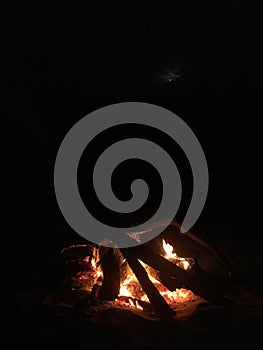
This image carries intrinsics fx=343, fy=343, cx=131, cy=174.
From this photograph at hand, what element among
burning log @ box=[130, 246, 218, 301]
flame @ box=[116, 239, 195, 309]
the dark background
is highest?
the dark background

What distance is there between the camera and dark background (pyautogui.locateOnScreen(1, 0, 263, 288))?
5.79m

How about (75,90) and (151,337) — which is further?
(75,90)

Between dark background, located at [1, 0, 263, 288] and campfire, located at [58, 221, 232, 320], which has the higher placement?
dark background, located at [1, 0, 263, 288]

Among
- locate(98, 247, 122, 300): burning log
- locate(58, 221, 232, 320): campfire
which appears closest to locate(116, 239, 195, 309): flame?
locate(58, 221, 232, 320): campfire

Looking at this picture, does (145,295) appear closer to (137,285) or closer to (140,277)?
(137,285)

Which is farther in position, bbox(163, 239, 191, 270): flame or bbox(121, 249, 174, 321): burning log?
bbox(163, 239, 191, 270): flame

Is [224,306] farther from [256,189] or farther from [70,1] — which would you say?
[70,1]

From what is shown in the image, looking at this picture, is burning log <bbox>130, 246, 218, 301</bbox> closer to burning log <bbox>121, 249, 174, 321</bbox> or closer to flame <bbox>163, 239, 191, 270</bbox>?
burning log <bbox>121, 249, 174, 321</bbox>

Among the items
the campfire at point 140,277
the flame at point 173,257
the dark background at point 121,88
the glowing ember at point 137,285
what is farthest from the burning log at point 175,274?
the dark background at point 121,88

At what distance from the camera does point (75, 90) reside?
32.3 ft

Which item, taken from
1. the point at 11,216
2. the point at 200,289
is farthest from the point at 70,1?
the point at 200,289

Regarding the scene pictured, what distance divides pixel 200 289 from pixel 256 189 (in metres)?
2.82

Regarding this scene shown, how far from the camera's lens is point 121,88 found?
33.5 ft

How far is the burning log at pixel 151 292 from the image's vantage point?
14.0ft
